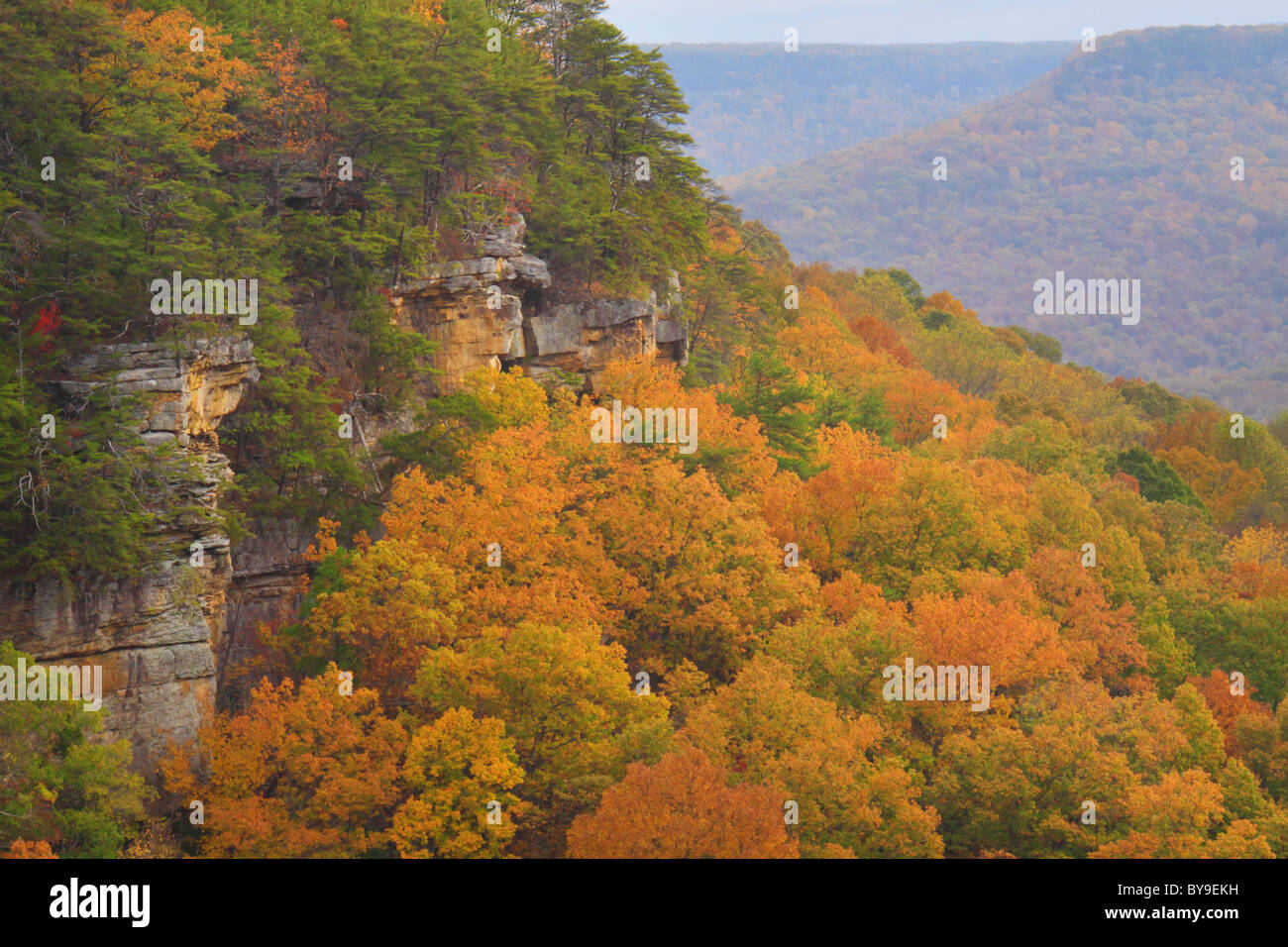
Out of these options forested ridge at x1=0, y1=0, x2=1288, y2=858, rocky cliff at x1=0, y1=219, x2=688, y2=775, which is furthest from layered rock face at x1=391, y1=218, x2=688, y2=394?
rocky cliff at x1=0, y1=219, x2=688, y2=775

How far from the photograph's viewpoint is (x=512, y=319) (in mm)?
45156

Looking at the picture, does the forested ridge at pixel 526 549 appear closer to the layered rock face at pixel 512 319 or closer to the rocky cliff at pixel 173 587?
the rocky cliff at pixel 173 587

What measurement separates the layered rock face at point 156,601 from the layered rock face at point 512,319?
1196 cm

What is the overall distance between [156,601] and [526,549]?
1058cm

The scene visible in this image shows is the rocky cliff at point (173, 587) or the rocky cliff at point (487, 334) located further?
the rocky cliff at point (487, 334)

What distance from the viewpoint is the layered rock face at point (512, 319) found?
141 feet

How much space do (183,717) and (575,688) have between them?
10813 millimetres

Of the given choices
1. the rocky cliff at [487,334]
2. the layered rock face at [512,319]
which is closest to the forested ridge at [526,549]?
the rocky cliff at [487,334]

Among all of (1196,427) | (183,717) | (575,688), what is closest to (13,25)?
(183,717)

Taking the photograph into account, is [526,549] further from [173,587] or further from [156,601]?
[156,601]

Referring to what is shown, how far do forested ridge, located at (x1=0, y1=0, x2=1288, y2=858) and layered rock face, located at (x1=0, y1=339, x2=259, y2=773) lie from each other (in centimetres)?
79

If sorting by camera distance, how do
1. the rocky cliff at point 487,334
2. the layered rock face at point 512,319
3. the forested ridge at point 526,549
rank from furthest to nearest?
1. the layered rock face at point 512,319
2. the rocky cliff at point 487,334
3. the forested ridge at point 526,549

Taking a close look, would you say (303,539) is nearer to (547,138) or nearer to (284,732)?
(284,732)

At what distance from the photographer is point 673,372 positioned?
50.1 meters
